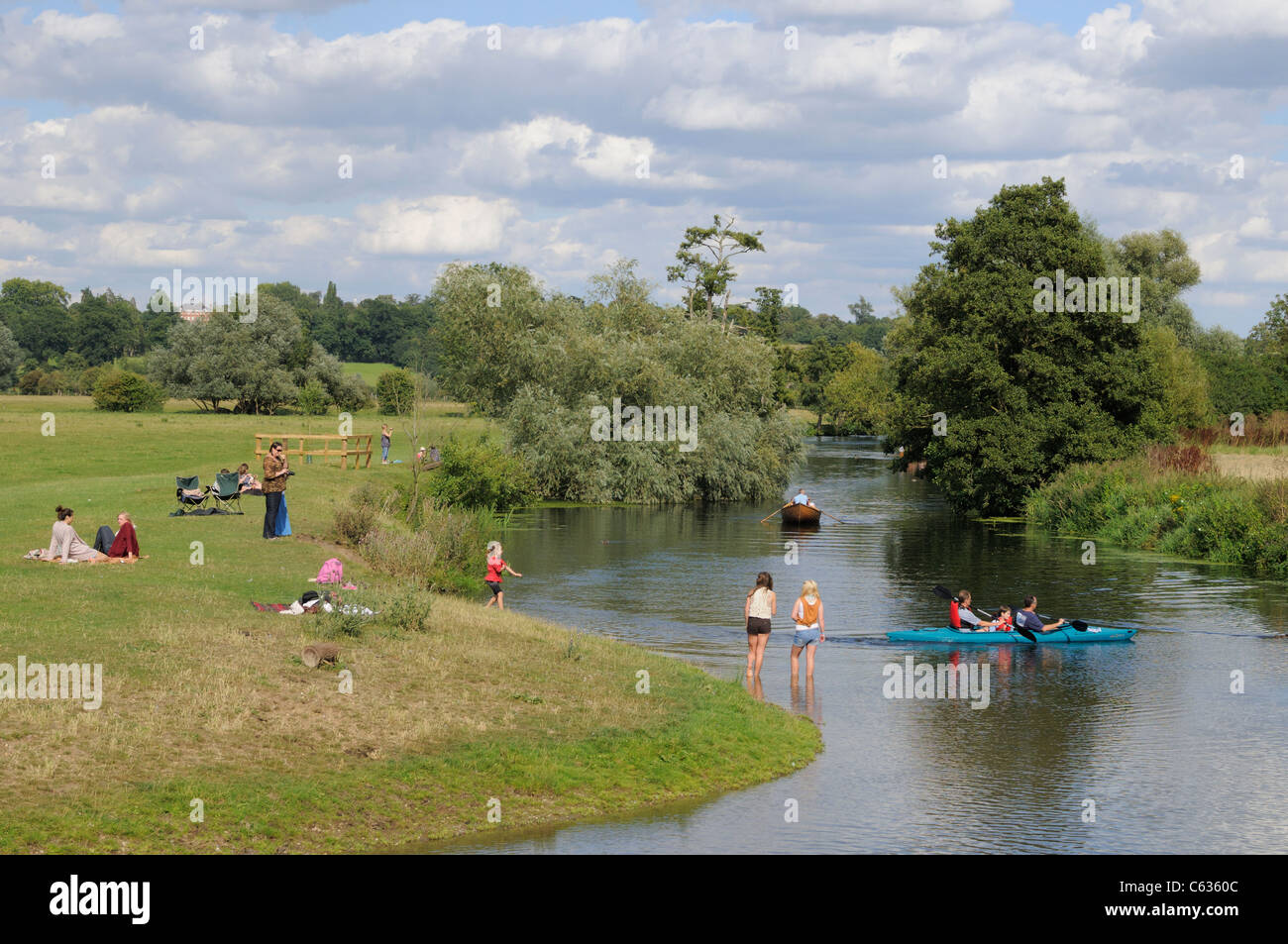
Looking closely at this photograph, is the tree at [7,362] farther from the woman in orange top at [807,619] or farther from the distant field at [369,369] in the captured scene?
the woman in orange top at [807,619]

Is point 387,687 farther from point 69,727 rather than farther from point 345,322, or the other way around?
point 345,322

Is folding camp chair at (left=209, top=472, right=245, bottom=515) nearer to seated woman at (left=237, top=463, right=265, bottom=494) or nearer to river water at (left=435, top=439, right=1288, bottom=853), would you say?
seated woman at (left=237, top=463, right=265, bottom=494)

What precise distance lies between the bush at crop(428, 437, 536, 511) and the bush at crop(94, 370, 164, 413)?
47.5m

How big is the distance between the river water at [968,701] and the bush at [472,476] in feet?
10.7

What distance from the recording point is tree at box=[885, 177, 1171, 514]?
54.4 m

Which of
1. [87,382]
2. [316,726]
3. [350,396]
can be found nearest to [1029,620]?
[316,726]

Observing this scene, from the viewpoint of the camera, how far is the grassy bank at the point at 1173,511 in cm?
4069

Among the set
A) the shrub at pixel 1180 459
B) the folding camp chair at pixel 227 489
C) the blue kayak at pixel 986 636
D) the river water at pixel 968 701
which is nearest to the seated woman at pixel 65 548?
the folding camp chair at pixel 227 489

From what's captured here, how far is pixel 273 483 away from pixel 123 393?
217 ft


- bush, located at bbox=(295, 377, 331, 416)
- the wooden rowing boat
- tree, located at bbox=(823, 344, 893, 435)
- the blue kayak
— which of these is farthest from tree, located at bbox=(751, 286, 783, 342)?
the blue kayak

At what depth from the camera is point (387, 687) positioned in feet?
57.1

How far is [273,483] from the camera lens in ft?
101
